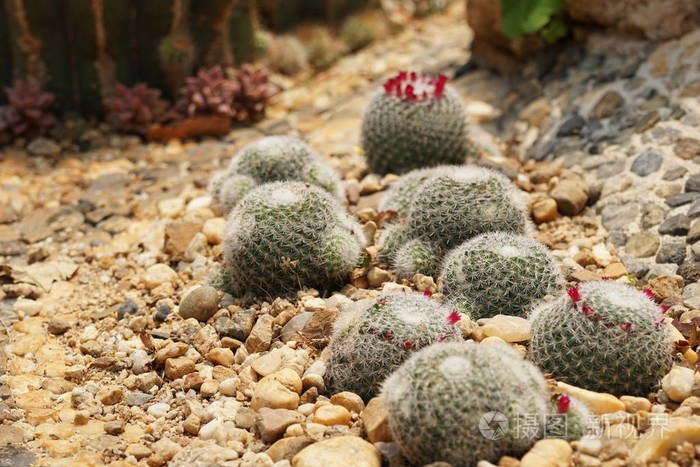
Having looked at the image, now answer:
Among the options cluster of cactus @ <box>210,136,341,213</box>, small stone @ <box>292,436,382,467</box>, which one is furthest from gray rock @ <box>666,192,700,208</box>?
small stone @ <box>292,436,382,467</box>

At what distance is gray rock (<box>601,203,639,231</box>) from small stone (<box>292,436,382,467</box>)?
2.49 metres

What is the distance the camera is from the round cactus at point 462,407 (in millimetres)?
2693

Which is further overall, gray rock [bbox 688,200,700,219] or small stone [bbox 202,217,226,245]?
small stone [bbox 202,217,226,245]

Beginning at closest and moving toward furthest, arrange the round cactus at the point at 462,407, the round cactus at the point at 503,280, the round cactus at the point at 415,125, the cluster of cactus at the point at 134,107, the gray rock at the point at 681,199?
1. the round cactus at the point at 462,407
2. the round cactus at the point at 503,280
3. the gray rock at the point at 681,199
4. the round cactus at the point at 415,125
5. the cluster of cactus at the point at 134,107

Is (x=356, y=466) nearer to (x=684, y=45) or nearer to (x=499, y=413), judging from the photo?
(x=499, y=413)

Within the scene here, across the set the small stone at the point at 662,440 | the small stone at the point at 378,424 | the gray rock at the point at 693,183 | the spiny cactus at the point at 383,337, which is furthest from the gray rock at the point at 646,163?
the small stone at the point at 378,424

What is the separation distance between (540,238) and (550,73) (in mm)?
2291

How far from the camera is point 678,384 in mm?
3154

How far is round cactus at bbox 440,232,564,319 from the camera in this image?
3674mm

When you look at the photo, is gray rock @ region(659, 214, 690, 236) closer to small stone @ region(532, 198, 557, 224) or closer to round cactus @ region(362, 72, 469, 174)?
small stone @ region(532, 198, 557, 224)

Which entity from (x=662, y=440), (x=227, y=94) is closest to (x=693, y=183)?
(x=662, y=440)

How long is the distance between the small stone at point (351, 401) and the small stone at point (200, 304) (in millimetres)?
1143

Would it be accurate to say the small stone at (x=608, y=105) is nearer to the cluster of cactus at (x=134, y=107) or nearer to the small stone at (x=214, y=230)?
the small stone at (x=214, y=230)

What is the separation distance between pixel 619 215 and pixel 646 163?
0.49m
